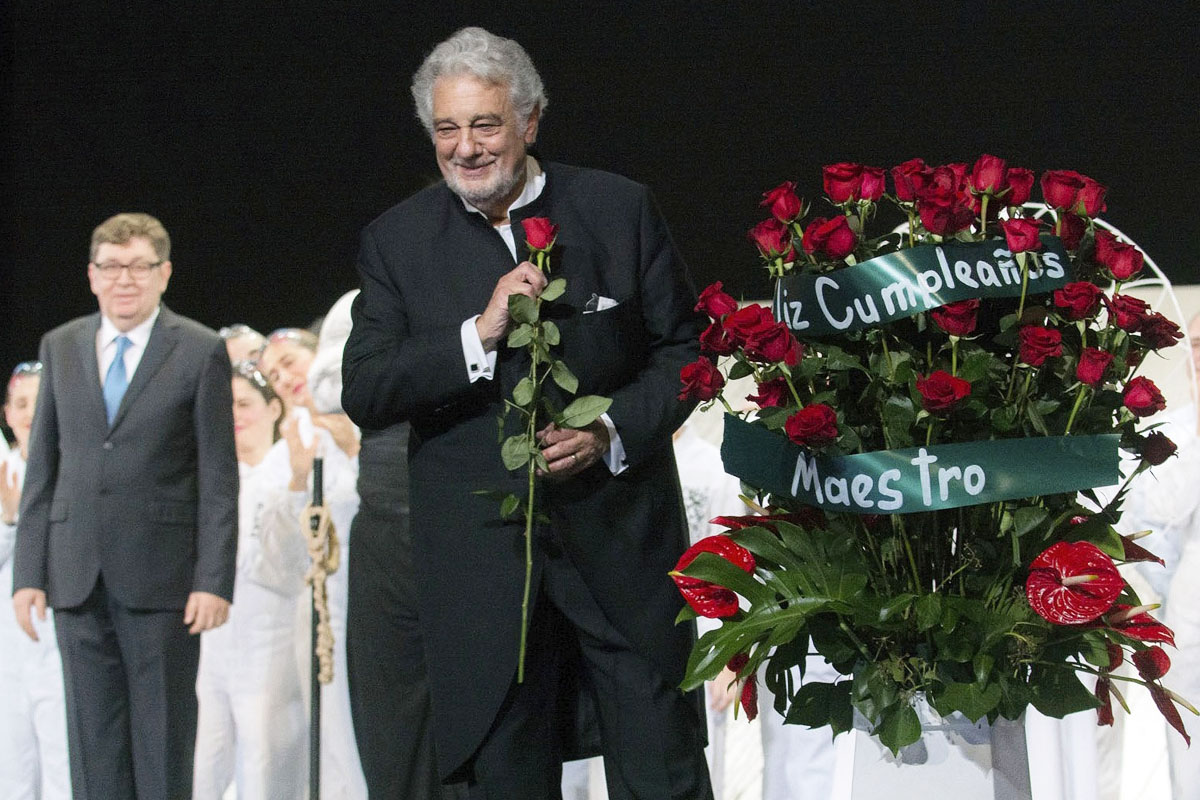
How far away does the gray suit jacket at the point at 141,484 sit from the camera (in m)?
3.91

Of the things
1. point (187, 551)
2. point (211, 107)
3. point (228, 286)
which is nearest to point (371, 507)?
point (187, 551)

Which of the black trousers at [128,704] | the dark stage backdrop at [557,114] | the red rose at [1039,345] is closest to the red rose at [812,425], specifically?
the red rose at [1039,345]

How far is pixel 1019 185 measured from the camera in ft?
6.11

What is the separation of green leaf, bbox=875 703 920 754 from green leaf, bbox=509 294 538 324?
71 centimetres

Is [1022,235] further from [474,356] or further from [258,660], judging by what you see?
[258,660]

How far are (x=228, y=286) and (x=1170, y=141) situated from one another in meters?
2.68

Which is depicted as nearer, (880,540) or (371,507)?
(880,540)

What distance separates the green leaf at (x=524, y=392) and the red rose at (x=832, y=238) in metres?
0.45

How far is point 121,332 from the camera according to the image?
411 cm

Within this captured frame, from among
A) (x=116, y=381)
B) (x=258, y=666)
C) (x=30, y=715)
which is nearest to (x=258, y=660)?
(x=258, y=666)

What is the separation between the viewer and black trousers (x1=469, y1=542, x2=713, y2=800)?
220 cm

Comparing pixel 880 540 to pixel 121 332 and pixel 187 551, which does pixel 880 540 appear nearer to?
pixel 187 551

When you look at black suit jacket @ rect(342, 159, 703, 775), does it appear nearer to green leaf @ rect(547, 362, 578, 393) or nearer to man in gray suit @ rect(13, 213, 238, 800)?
green leaf @ rect(547, 362, 578, 393)

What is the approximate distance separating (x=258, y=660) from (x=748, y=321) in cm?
300
